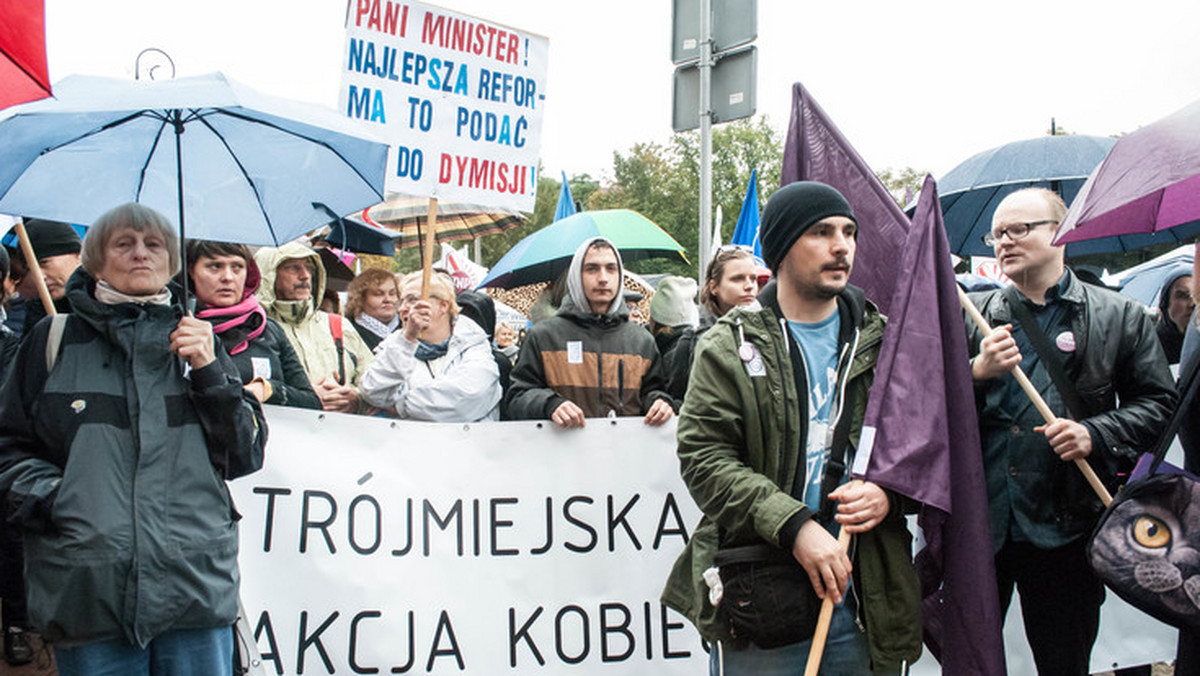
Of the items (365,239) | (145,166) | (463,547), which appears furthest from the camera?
(365,239)

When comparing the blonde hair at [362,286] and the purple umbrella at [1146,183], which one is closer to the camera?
the purple umbrella at [1146,183]

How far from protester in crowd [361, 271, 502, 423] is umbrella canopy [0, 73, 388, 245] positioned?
2.69ft

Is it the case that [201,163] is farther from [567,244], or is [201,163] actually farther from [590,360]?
[567,244]

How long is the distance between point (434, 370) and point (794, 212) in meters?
2.16

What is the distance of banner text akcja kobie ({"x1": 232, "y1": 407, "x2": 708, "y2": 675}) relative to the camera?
3857mm

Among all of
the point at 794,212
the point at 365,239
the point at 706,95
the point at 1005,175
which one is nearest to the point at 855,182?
the point at 794,212

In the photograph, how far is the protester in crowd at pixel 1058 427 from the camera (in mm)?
3018

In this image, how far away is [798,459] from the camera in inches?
100

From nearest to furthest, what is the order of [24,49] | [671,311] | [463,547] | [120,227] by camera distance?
Answer: [24,49], [120,227], [463,547], [671,311]

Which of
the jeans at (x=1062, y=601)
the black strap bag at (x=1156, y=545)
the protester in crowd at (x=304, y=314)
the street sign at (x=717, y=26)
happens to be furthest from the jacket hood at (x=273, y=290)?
the black strap bag at (x=1156, y=545)

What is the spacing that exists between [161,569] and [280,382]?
1365 mm

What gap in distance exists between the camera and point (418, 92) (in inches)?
173

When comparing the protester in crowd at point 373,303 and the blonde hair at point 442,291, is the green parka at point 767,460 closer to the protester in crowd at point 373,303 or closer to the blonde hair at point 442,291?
the blonde hair at point 442,291

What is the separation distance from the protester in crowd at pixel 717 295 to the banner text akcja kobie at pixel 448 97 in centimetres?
100
